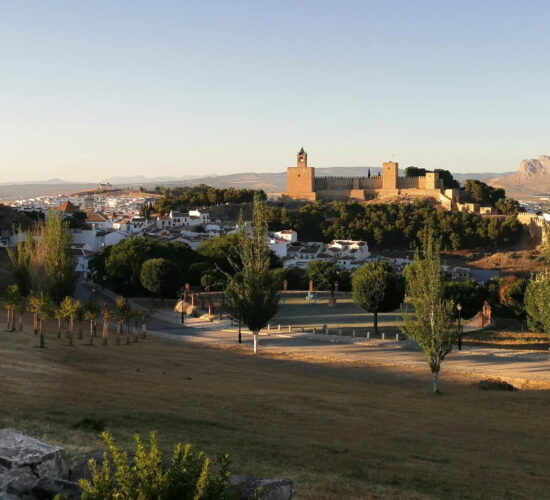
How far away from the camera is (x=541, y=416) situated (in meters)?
17.7

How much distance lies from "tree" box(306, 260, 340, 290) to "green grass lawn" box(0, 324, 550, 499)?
24856 mm

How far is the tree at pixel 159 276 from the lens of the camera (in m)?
46.4

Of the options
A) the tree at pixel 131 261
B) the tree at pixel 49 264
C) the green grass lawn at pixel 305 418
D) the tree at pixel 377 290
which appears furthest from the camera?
the tree at pixel 131 261

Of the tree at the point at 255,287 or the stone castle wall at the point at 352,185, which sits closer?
the tree at the point at 255,287

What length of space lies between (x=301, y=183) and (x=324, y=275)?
77.6 metres

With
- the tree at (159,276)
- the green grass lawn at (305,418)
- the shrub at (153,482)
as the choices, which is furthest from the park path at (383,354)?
the shrub at (153,482)

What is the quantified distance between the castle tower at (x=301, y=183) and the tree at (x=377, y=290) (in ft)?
292

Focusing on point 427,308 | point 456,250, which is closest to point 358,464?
point 427,308

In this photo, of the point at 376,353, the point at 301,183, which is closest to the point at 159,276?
the point at 376,353

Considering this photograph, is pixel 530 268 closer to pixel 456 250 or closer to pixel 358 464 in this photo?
pixel 456 250

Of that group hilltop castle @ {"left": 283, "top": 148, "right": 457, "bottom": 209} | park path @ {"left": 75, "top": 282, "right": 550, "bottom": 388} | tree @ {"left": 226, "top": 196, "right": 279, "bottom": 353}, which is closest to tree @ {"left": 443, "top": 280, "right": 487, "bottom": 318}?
park path @ {"left": 75, "top": 282, "right": 550, "bottom": 388}

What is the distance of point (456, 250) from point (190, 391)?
78286 mm

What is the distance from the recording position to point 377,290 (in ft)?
115

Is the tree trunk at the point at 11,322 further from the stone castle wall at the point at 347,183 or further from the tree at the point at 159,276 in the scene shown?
the stone castle wall at the point at 347,183
